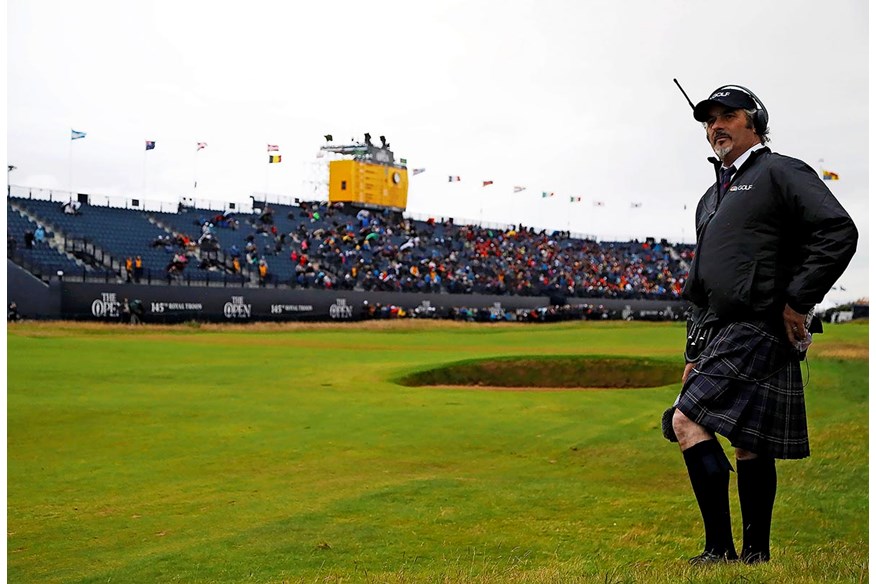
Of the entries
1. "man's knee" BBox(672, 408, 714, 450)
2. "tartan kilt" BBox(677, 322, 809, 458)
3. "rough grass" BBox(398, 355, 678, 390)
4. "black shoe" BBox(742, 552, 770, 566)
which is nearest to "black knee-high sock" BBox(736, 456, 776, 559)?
"black shoe" BBox(742, 552, 770, 566)

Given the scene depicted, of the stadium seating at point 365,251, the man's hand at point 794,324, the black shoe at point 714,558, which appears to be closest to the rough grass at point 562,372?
the black shoe at point 714,558

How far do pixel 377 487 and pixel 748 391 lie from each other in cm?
254

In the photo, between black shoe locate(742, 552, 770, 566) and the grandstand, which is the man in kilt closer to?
black shoe locate(742, 552, 770, 566)

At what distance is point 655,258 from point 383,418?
1566 inches

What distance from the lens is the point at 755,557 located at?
11.6ft

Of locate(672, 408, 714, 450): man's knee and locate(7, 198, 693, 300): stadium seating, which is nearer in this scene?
locate(672, 408, 714, 450): man's knee

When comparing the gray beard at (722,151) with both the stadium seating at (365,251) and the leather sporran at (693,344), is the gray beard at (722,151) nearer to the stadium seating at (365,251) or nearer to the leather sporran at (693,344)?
the leather sporran at (693,344)

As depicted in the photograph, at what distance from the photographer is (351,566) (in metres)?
3.75

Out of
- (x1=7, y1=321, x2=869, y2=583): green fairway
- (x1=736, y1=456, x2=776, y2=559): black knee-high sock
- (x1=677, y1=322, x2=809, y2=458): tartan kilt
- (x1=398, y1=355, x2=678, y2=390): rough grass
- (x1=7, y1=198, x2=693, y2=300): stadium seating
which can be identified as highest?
(x1=7, y1=198, x2=693, y2=300): stadium seating

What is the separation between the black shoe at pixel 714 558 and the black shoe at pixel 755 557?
0.05 m

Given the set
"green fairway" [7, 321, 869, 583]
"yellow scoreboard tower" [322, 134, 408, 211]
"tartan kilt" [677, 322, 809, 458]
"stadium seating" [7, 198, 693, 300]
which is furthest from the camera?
"yellow scoreboard tower" [322, 134, 408, 211]

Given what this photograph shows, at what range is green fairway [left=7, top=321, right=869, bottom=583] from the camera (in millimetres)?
3820

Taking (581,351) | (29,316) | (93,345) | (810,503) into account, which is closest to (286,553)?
(810,503)

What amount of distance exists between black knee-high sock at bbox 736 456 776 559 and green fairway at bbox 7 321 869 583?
0.14 m
